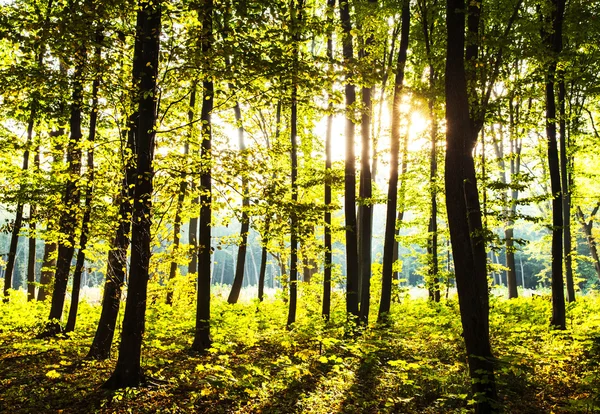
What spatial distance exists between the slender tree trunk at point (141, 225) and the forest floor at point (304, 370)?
40cm

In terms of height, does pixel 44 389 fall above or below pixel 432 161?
below

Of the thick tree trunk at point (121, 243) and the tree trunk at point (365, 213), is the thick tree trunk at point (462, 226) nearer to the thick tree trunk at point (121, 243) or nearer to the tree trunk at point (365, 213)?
the thick tree trunk at point (121, 243)

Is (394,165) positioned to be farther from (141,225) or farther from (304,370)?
(141,225)

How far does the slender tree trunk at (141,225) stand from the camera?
6.26m

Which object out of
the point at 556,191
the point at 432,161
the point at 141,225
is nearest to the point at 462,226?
the point at 141,225

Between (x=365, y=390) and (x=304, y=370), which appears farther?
(x=304, y=370)

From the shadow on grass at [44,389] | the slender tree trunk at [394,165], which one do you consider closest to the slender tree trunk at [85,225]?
the shadow on grass at [44,389]

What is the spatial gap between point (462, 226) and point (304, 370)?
4.37 meters

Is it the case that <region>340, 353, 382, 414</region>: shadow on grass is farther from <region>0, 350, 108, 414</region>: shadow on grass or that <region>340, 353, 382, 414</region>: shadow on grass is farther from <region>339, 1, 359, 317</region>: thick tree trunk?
<region>0, 350, 108, 414</region>: shadow on grass

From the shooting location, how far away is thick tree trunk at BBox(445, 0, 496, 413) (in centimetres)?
580

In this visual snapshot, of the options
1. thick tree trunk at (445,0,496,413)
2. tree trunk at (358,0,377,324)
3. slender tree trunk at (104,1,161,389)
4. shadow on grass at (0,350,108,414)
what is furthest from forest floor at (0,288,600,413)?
tree trunk at (358,0,377,324)

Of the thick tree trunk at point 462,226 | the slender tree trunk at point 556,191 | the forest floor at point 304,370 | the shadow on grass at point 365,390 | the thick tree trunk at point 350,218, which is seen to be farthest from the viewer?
the thick tree trunk at point 350,218

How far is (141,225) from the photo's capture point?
6301 millimetres

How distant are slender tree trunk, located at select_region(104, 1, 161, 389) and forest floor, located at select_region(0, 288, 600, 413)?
40 centimetres
